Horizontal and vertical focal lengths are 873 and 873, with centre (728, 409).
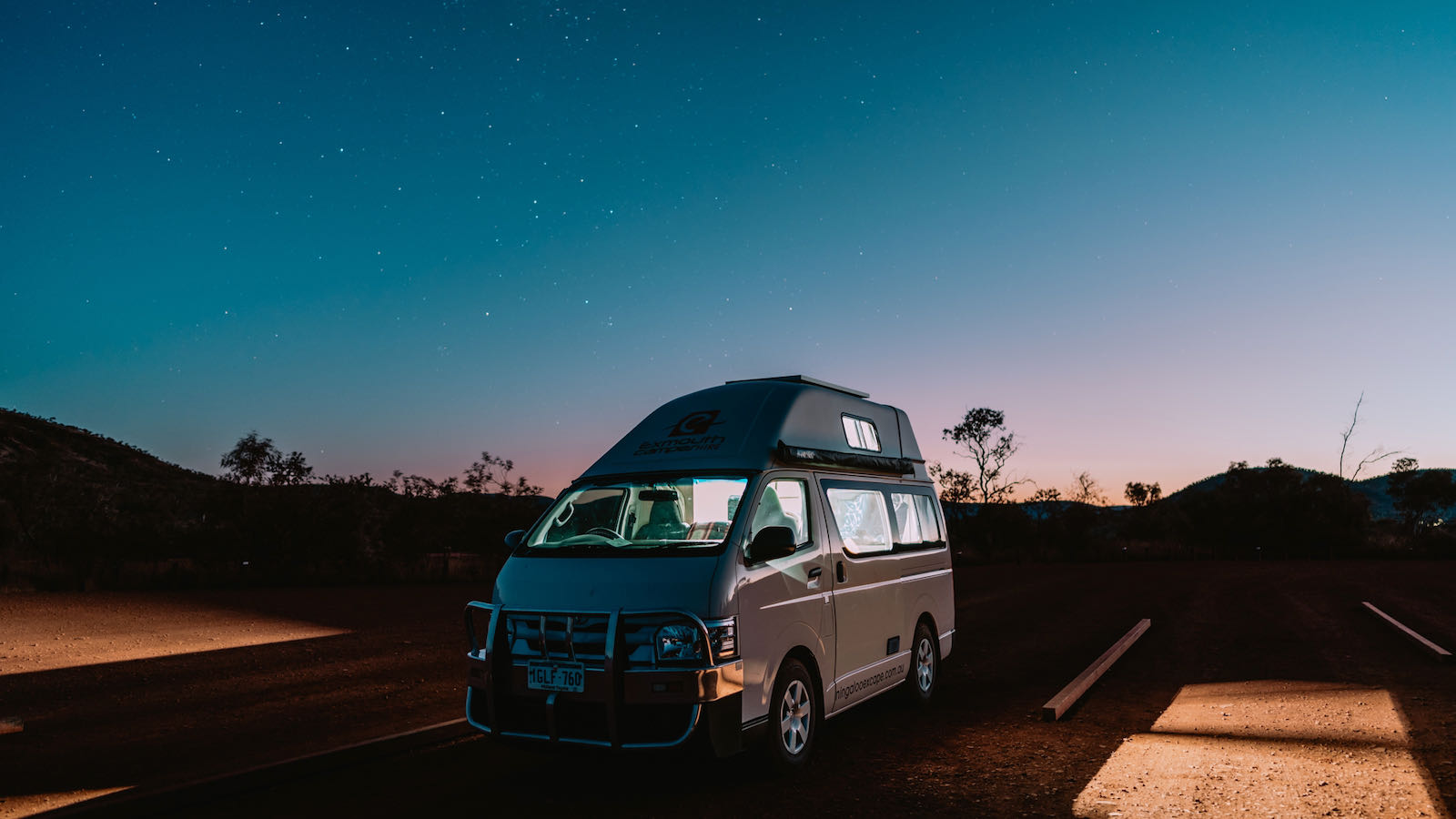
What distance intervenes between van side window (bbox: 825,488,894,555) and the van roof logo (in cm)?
109

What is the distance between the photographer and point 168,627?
14461mm

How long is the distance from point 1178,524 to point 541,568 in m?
52.0

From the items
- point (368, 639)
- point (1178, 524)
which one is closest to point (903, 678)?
point (368, 639)

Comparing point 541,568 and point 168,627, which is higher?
point 541,568

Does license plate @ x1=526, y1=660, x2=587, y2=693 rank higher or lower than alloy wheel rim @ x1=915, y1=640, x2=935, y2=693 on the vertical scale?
higher

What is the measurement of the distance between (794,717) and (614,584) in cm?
170

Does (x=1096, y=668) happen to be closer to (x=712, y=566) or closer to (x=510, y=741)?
(x=712, y=566)

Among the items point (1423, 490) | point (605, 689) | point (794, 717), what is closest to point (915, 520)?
point (794, 717)

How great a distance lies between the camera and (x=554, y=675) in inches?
216

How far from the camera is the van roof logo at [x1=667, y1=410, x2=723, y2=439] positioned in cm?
691

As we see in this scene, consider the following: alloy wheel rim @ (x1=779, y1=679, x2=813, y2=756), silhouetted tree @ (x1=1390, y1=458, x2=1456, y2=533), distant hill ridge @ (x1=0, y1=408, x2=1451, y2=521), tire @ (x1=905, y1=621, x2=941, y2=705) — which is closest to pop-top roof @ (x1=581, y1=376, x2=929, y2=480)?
alloy wheel rim @ (x1=779, y1=679, x2=813, y2=756)

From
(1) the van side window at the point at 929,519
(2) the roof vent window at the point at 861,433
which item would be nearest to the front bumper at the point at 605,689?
(2) the roof vent window at the point at 861,433

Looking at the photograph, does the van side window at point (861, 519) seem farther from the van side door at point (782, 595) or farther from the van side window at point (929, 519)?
the van side window at point (929, 519)

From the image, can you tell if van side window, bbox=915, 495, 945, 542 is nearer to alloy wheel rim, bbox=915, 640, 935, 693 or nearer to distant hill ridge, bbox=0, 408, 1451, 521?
alloy wheel rim, bbox=915, 640, 935, 693
